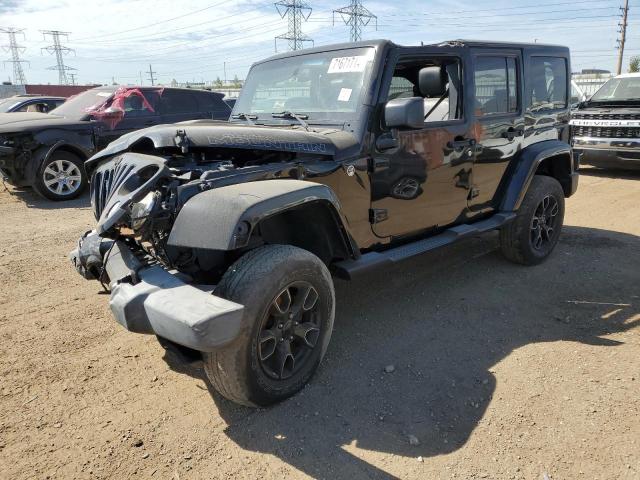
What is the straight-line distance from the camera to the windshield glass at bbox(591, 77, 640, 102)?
395 inches

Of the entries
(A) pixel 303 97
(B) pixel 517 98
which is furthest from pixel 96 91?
(B) pixel 517 98

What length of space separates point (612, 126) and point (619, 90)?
4.41 feet

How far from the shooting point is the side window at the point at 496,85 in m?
4.34

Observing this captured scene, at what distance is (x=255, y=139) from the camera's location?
3.16m

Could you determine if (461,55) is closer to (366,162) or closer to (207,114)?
(366,162)

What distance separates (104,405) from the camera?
2939 mm

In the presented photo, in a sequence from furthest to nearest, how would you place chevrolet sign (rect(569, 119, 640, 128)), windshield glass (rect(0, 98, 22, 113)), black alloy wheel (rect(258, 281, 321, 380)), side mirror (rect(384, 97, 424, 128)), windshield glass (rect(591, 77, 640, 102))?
windshield glass (rect(0, 98, 22, 113)), windshield glass (rect(591, 77, 640, 102)), chevrolet sign (rect(569, 119, 640, 128)), side mirror (rect(384, 97, 424, 128)), black alloy wheel (rect(258, 281, 321, 380))

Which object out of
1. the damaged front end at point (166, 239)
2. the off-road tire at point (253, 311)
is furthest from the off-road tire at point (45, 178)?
the off-road tire at point (253, 311)

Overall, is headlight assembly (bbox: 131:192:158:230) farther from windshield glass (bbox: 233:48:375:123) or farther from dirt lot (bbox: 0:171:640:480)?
windshield glass (bbox: 233:48:375:123)

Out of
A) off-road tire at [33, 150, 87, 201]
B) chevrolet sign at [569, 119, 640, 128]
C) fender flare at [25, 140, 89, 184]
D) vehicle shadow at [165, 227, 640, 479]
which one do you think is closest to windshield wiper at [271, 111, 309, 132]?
vehicle shadow at [165, 227, 640, 479]

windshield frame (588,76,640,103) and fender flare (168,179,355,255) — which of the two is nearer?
fender flare (168,179,355,255)

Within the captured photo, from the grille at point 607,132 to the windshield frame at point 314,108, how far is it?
7831 millimetres

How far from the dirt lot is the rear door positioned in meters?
0.89

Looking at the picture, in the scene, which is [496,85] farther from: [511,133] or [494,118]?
[511,133]
